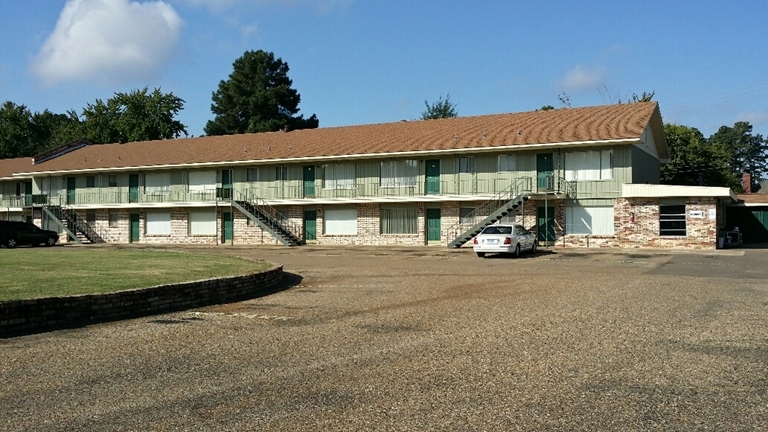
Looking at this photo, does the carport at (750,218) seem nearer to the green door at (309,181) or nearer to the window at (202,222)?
the green door at (309,181)

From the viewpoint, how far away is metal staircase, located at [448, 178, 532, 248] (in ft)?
115

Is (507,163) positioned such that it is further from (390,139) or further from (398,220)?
(390,139)

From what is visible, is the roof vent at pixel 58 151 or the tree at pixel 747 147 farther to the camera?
the tree at pixel 747 147

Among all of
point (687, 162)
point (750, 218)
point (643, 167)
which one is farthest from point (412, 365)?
point (687, 162)

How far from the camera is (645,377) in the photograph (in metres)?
7.26

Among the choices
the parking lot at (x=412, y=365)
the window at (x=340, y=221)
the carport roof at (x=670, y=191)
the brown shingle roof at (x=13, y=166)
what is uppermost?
the brown shingle roof at (x=13, y=166)

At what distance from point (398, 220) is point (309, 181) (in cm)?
625

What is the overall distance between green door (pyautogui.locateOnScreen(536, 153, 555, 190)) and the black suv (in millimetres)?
28490

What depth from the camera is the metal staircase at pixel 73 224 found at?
47.1 metres

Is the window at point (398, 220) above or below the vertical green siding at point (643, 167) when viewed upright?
below

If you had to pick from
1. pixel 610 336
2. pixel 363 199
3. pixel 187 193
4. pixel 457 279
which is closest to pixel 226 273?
pixel 457 279

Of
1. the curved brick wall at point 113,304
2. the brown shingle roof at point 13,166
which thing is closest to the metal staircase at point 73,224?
the brown shingle roof at point 13,166

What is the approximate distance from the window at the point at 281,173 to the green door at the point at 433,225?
949 centimetres

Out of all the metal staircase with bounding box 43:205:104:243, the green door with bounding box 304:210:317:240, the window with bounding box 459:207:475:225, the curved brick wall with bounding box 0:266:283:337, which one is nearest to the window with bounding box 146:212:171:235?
the metal staircase with bounding box 43:205:104:243
